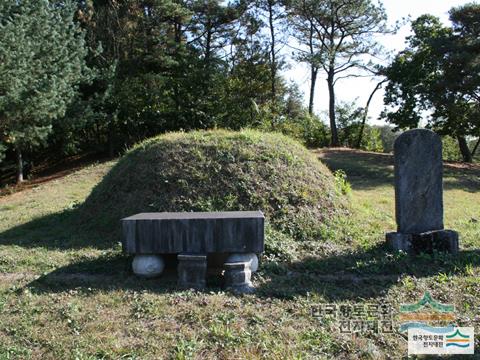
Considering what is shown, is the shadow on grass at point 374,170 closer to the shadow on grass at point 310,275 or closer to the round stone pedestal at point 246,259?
the shadow on grass at point 310,275

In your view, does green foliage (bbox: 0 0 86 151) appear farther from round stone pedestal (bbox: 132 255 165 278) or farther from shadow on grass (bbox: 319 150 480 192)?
shadow on grass (bbox: 319 150 480 192)

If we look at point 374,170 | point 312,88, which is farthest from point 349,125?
point 374,170

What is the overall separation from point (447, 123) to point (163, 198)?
63.6 ft

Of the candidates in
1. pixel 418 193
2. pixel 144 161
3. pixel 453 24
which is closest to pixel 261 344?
pixel 418 193

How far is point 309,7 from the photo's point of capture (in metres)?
23.3

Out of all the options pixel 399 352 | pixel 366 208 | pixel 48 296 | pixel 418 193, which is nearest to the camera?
pixel 399 352

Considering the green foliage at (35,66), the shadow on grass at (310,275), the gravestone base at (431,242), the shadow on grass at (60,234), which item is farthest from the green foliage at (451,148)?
the shadow on grass at (60,234)

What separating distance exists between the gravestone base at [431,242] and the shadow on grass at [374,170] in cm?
767

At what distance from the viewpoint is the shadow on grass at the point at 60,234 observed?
7.08 meters

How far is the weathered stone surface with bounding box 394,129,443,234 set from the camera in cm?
636

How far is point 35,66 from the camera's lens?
14883mm

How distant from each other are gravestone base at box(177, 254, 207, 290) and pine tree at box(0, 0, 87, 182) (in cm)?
1088

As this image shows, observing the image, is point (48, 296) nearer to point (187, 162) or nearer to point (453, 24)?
point (187, 162)

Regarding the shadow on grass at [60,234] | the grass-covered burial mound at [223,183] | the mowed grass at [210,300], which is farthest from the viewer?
the grass-covered burial mound at [223,183]
